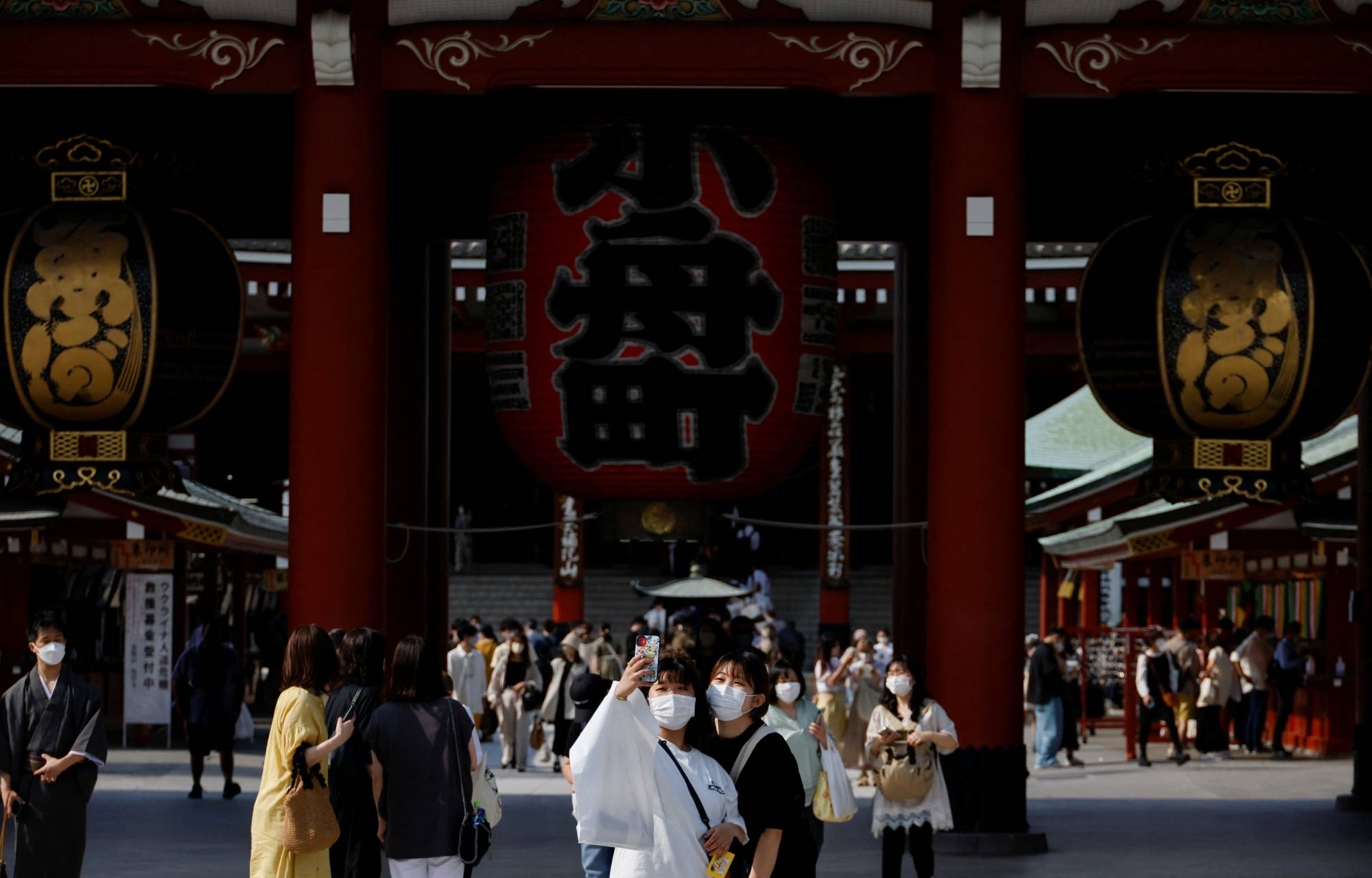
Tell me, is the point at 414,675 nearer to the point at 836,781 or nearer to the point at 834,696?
the point at 836,781

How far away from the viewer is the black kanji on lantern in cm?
1453

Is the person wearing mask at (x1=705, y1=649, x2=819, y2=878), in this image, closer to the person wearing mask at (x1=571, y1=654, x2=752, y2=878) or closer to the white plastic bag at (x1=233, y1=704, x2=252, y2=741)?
the person wearing mask at (x1=571, y1=654, x2=752, y2=878)

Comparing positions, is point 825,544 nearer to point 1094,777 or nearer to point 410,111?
point 1094,777

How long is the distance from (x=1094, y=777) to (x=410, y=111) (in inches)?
424

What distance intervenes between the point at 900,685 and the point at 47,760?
4923 mm

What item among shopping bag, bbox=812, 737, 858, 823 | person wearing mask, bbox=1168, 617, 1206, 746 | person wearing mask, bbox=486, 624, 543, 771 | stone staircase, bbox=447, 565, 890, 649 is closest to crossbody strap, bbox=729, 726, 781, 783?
shopping bag, bbox=812, 737, 858, 823

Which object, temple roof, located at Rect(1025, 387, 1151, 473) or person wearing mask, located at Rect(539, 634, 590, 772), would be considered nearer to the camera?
person wearing mask, located at Rect(539, 634, 590, 772)

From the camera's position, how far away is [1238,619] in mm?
29234

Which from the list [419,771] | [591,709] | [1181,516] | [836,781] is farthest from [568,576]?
[419,771]

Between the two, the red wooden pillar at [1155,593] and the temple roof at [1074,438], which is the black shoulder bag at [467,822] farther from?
the red wooden pillar at [1155,593]

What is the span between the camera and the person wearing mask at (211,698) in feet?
62.8

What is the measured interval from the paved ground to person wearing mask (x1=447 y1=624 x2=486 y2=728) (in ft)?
3.42

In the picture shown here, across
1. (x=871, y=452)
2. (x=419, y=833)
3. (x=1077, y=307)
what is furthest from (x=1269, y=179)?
(x=871, y=452)

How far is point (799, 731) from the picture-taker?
11469 millimetres
